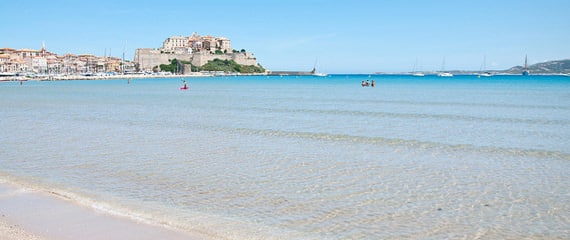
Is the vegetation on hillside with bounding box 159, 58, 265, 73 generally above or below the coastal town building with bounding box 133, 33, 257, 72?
below

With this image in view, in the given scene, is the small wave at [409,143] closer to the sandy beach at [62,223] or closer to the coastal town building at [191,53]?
the sandy beach at [62,223]

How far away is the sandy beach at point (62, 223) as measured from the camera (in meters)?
5.61

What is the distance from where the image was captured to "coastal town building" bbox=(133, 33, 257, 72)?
14325 centimetres

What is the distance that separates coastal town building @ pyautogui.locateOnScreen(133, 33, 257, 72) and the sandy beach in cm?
13924

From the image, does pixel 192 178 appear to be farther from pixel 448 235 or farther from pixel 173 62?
pixel 173 62

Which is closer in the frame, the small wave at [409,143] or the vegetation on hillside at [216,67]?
the small wave at [409,143]

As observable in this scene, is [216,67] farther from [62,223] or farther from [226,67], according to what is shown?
[62,223]

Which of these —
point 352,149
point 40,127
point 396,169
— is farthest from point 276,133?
point 40,127

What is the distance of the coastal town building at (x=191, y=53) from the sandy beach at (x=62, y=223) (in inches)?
5482

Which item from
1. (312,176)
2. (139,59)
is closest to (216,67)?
(139,59)

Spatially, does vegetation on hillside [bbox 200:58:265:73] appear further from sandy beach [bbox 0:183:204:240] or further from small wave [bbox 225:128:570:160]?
sandy beach [bbox 0:183:204:240]

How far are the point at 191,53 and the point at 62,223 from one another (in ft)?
487

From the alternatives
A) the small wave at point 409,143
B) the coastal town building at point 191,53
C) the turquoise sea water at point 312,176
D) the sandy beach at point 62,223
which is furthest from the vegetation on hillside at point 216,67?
the sandy beach at point 62,223

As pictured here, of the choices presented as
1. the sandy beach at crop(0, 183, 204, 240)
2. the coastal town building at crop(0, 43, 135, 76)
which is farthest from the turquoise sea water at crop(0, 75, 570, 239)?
the coastal town building at crop(0, 43, 135, 76)
